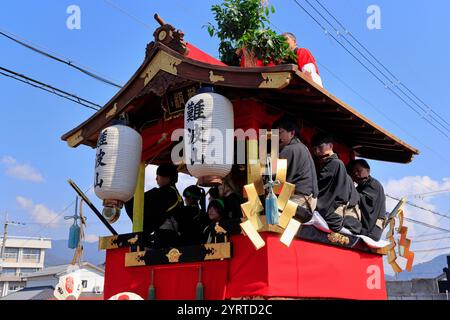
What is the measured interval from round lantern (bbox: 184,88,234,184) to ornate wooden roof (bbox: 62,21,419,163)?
244 millimetres

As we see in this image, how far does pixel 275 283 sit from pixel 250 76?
206cm

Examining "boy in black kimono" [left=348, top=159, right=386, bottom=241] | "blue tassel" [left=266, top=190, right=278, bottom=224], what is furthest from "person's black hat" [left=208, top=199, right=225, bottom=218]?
"boy in black kimono" [left=348, top=159, right=386, bottom=241]

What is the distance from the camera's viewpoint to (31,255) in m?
64.8

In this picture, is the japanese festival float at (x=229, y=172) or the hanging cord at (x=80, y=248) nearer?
the japanese festival float at (x=229, y=172)

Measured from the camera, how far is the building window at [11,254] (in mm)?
62562

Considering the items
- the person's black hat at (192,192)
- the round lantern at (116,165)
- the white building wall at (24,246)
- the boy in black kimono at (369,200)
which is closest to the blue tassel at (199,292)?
the round lantern at (116,165)

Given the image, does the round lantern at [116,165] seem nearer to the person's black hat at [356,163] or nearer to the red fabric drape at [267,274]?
the red fabric drape at [267,274]

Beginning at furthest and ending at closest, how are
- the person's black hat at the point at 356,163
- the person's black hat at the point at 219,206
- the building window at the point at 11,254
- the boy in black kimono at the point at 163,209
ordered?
the building window at the point at 11,254
the person's black hat at the point at 356,163
the boy in black kimono at the point at 163,209
the person's black hat at the point at 219,206

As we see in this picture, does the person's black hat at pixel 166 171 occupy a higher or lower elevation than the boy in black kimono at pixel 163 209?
higher

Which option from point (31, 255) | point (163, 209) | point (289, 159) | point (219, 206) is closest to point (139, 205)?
point (163, 209)

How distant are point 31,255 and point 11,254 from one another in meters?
2.83

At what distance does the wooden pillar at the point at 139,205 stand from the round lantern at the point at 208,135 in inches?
67.0

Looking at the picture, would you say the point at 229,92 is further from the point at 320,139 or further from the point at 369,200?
the point at 369,200
